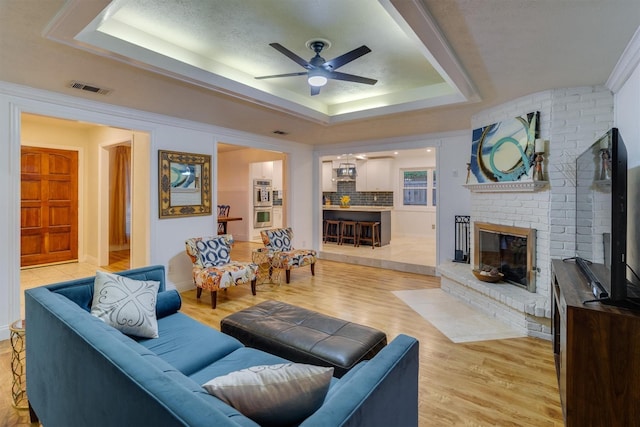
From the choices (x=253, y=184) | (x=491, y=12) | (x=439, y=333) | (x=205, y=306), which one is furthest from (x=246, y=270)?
→ (x=253, y=184)

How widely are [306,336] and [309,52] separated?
103 inches

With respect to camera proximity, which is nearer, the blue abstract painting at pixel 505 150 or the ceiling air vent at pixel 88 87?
the ceiling air vent at pixel 88 87

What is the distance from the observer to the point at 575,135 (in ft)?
10.5

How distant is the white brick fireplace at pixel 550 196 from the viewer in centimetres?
310

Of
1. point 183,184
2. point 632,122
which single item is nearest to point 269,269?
point 183,184

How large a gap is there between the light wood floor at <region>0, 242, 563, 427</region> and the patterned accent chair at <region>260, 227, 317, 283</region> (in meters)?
0.34

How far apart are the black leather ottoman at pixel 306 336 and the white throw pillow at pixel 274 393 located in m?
0.94

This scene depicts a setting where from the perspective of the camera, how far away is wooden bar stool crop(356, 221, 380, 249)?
7.53 metres

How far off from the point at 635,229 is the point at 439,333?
175cm

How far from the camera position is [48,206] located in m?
5.82

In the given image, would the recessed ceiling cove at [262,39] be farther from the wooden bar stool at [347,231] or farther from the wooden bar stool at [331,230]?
the wooden bar stool at [331,230]

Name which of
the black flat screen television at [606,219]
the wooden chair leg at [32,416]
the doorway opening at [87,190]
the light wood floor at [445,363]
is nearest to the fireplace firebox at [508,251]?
the black flat screen television at [606,219]

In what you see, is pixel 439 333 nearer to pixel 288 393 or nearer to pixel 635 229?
pixel 635 229

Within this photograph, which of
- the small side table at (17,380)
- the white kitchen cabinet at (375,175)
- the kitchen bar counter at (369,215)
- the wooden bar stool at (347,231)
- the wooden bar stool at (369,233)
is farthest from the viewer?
the white kitchen cabinet at (375,175)
